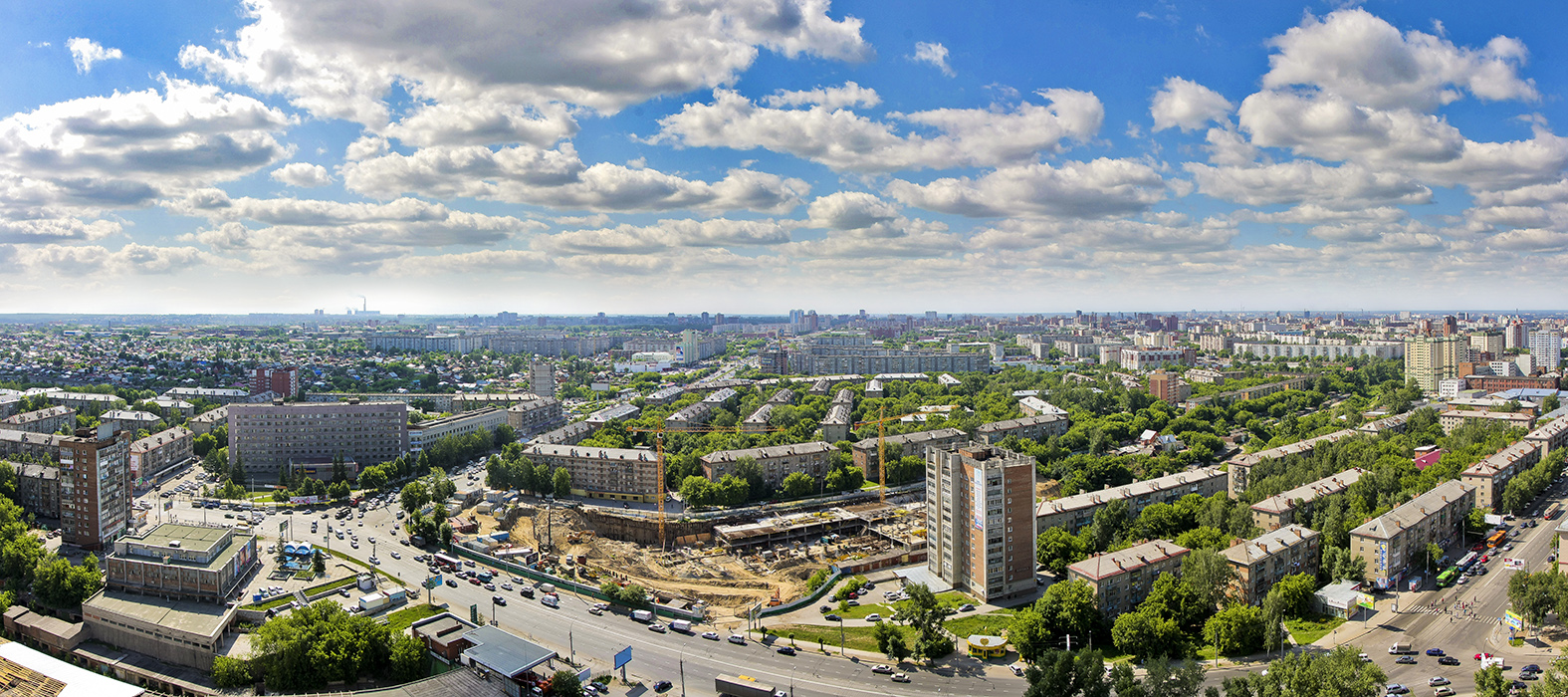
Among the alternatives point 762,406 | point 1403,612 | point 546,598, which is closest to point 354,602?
point 546,598

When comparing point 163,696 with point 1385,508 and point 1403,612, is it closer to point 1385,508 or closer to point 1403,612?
point 1403,612

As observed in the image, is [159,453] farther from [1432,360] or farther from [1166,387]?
[1432,360]

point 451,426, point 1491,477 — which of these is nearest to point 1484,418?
point 1491,477

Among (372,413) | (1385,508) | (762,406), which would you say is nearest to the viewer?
(1385,508)

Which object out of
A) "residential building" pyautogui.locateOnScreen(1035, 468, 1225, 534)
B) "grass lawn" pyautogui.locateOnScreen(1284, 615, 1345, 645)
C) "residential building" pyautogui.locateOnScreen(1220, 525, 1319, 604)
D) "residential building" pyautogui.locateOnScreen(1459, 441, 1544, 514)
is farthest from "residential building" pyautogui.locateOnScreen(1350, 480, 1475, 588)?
"residential building" pyautogui.locateOnScreen(1035, 468, 1225, 534)

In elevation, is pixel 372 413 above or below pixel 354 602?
above

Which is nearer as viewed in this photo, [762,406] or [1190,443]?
[1190,443]

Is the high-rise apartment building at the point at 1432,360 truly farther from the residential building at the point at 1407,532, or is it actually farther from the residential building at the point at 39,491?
the residential building at the point at 39,491
